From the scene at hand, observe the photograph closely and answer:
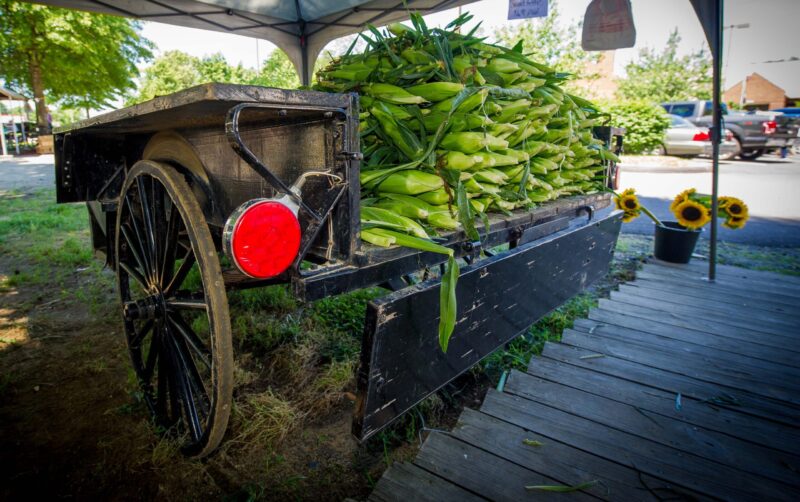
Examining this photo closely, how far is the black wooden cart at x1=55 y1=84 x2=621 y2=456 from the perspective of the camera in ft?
4.27

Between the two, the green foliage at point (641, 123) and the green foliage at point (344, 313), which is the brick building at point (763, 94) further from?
the green foliage at point (344, 313)

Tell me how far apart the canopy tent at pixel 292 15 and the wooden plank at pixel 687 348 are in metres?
1.84

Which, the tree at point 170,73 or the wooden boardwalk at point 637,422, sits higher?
the tree at point 170,73

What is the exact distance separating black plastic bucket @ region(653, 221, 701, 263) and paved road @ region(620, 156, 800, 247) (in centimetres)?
224

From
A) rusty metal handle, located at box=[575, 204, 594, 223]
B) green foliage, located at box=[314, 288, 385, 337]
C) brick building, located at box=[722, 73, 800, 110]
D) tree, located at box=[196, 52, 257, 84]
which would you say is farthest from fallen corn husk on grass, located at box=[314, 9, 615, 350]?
brick building, located at box=[722, 73, 800, 110]

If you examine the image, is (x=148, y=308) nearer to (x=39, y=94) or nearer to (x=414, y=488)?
(x=414, y=488)

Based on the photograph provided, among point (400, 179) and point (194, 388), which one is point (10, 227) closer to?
point (194, 388)

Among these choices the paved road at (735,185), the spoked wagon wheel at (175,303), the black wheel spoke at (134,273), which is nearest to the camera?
the spoked wagon wheel at (175,303)

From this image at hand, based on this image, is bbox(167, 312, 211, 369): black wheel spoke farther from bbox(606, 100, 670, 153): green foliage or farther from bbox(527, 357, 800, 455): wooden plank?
bbox(606, 100, 670, 153): green foliage

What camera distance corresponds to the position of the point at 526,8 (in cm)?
443

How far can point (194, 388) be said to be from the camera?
1.78 metres

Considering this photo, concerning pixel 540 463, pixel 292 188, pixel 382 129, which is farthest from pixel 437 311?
pixel 382 129

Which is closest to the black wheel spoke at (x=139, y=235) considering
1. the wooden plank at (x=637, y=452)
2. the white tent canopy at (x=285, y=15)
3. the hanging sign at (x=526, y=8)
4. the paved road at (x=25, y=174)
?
the wooden plank at (x=637, y=452)

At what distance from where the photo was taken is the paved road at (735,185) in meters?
6.68
